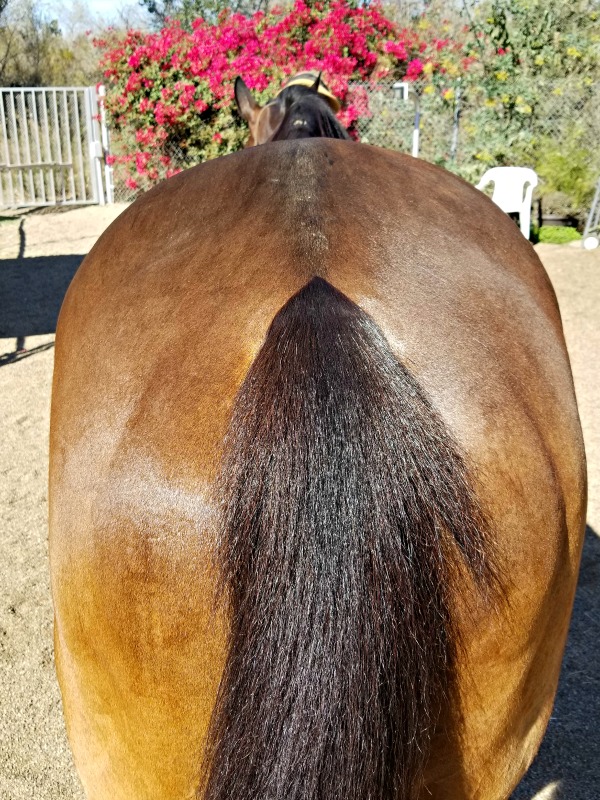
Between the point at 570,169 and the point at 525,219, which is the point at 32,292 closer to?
the point at 525,219

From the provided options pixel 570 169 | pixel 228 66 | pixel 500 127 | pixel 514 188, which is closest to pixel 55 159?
pixel 228 66

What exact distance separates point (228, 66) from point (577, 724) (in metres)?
10.4

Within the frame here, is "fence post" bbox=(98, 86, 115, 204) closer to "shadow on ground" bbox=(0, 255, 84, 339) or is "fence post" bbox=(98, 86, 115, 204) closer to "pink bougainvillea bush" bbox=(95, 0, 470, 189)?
"pink bougainvillea bush" bbox=(95, 0, 470, 189)

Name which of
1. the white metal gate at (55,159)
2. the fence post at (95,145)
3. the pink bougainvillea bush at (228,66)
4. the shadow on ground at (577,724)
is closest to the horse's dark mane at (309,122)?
the shadow on ground at (577,724)

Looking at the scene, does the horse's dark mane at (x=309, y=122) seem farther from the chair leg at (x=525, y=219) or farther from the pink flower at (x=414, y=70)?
the pink flower at (x=414, y=70)

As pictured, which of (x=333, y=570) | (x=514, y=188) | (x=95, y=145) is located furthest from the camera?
(x=95, y=145)

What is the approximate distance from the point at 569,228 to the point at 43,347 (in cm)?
702

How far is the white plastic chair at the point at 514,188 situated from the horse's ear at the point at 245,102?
233 inches

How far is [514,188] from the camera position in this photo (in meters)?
8.61

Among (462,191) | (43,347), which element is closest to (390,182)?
(462,191)

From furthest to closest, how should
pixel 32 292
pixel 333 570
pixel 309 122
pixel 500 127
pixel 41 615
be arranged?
pixel 500 127 < pixel 32 292 < pixel 41 615 < pixel 309 122 < pixel 333 570

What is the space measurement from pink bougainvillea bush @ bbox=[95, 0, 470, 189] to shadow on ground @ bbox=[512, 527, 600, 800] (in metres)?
8.88

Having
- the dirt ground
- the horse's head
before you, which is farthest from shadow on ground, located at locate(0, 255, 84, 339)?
the horse's head

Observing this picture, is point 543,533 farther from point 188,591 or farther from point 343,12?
point 343,12
